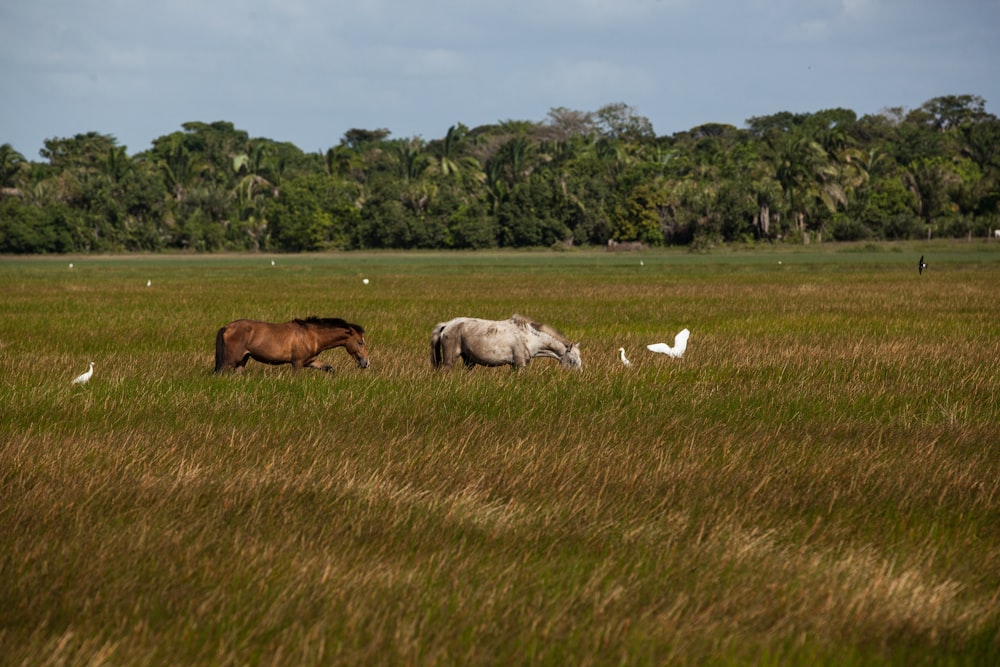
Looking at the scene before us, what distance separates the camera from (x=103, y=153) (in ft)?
463

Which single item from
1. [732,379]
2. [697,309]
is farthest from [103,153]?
[732,379]

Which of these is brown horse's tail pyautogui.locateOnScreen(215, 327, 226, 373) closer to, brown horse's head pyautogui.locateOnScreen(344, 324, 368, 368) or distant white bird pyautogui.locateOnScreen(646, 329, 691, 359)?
brown horse's head pyautogui.locateOnScreen(344, 324, 368, 368)

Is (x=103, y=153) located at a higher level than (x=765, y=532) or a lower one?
higher

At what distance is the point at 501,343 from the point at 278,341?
289cm

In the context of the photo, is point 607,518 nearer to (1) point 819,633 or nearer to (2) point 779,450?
(1) point 819,633

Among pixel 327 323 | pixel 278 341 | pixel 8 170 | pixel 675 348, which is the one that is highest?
pixel 8 170

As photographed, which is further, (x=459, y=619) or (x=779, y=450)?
(x=779, y=450)

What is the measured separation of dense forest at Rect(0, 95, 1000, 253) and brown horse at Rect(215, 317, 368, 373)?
9111 cm

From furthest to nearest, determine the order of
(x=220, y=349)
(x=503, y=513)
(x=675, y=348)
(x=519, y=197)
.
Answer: (x=519, y=197) → (x=675, y=348) → (x=220, y=349) → (x=503, y=513)

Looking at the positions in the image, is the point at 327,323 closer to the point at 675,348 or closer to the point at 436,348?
the point at 436,348

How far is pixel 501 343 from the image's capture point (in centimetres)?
1480

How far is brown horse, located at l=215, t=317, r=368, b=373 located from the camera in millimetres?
14352

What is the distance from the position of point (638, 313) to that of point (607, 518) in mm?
22907

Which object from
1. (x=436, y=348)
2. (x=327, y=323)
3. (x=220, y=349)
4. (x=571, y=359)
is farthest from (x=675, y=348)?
(x=220, y=349)
